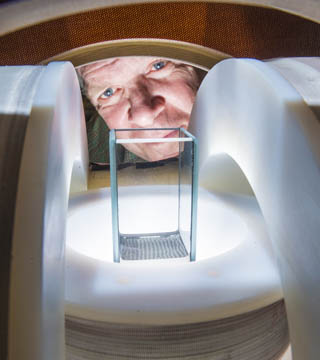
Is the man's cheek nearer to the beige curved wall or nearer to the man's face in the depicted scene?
the man's face

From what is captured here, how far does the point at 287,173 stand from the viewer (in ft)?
2.19

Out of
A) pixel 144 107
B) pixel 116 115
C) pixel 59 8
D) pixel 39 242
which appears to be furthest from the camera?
pixel 116 115

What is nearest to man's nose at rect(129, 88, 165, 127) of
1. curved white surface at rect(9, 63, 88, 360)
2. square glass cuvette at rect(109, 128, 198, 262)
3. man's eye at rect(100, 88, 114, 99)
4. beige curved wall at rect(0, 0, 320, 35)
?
man's eye at rect(100, 88, 114, 99)

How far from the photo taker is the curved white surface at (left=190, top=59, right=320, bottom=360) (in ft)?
1.98

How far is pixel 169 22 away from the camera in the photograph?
1503 mm

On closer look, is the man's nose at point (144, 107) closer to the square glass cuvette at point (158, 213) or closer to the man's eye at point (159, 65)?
the man's eye at point (159, 65)

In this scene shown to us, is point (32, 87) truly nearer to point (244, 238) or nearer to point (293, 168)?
point (293, 168)

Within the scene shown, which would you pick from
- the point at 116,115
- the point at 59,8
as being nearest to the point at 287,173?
the point at 59,8

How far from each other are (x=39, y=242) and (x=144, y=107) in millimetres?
1494

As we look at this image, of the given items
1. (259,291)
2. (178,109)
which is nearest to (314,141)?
(259,291)

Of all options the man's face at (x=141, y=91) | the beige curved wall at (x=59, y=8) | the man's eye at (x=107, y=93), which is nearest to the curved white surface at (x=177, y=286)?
the beige curved wall at (x=59, y=8)

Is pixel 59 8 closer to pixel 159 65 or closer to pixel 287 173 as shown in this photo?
pixel 159 65

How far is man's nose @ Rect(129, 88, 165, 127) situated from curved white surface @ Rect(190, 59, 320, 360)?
1.00 m

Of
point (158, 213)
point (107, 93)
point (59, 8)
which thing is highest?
point (59, 8)
